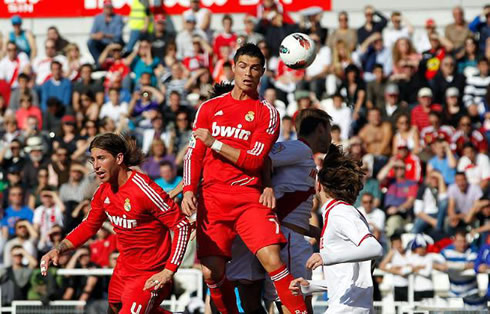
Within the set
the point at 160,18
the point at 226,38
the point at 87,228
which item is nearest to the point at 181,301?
the point at 87,228

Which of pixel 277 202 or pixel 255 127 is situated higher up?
pixel 255 127

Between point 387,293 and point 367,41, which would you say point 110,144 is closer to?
point 387,293

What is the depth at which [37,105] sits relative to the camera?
19.2 m

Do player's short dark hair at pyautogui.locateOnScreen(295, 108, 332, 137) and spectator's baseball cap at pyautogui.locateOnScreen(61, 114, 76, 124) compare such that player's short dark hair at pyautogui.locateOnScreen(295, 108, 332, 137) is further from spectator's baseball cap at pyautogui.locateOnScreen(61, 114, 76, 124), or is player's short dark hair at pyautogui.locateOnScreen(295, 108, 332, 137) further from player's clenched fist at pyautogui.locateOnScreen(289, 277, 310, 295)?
spectator's baseball cap at pyautogui.locateOnScreen(61, 114, 76, 124)

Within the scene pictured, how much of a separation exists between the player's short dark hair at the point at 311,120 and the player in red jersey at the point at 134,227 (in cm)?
160

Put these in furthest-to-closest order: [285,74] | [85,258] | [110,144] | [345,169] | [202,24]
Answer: [202,24], [285,74], [85,258], [110,144], [345,169]

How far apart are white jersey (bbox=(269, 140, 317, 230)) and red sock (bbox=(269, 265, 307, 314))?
32.5 inches

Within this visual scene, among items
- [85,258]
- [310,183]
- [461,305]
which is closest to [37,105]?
[85,258]

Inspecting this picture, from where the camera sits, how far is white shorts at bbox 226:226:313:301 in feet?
31.4

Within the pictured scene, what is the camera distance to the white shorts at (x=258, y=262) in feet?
31.4

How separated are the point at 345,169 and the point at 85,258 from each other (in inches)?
294

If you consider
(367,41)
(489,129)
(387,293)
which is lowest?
(387,293)

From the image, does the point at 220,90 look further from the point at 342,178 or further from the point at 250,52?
the point at 342,178

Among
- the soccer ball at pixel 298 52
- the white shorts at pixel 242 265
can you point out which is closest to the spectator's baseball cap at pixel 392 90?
the soccer ball at pixel 298 52
